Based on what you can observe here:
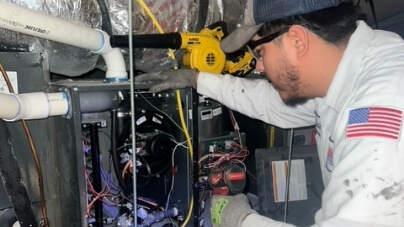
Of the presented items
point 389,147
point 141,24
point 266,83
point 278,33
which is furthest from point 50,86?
point 389,147

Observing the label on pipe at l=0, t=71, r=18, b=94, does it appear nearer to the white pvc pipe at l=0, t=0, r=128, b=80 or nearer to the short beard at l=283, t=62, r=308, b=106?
the white pvc pipe at l=0, t=0, r=128, b=80

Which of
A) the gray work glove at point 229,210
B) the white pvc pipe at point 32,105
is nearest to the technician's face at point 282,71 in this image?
the gray work glove at point 229,210

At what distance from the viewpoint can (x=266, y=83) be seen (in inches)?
59.6

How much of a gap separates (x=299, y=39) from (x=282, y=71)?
0.37 feet

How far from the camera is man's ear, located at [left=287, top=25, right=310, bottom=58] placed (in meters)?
1.05

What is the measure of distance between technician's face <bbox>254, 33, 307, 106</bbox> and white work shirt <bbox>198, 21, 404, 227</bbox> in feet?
0.31

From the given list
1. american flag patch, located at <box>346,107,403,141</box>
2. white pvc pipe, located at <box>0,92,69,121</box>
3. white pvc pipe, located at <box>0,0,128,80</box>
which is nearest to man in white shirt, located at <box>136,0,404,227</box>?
american flag patch, located at <box>346,107,403,141</box>

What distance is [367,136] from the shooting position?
88cm

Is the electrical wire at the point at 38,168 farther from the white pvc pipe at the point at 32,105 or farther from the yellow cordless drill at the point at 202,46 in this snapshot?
the yellow cordless drill at the point at 202,46

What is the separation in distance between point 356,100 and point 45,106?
81 centimetres

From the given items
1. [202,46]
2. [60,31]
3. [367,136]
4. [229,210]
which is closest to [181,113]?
[202,46]

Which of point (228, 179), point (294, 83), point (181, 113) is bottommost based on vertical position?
point (228, 179)

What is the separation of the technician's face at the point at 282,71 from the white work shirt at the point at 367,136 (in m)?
0.09

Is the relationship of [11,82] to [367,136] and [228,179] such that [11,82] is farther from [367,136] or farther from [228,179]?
[367,136]
